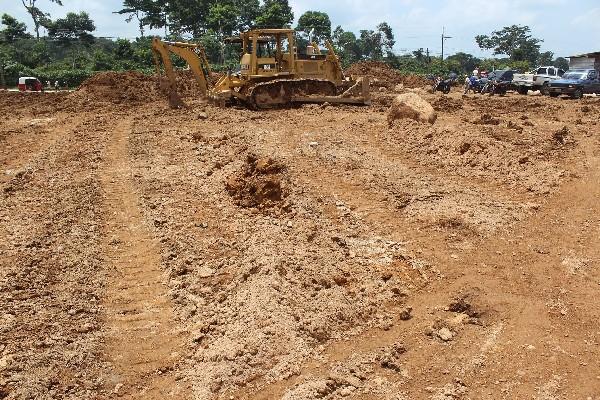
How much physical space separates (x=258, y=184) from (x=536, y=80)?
22942 mm

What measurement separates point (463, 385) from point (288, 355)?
1366mm

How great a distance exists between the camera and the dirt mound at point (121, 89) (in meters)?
22.5

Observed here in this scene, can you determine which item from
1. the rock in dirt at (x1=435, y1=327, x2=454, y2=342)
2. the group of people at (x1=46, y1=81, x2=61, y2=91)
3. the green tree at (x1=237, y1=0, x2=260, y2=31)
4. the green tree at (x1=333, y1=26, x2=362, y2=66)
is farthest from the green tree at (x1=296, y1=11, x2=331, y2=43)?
the rock in dirt at (x1=435, y1=327, x2=454, y2=342)

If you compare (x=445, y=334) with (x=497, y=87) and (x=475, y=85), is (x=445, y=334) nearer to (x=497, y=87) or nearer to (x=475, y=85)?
(x=497, y=87)

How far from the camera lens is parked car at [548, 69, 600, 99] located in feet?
79.6

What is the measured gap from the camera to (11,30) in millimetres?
50625

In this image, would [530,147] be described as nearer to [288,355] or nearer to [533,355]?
[533,355]

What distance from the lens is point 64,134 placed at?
14.8 meters

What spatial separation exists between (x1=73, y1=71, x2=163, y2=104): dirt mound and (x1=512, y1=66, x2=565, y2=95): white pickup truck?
17809mm

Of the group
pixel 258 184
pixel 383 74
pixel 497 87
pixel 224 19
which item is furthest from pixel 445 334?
pixel 224 19

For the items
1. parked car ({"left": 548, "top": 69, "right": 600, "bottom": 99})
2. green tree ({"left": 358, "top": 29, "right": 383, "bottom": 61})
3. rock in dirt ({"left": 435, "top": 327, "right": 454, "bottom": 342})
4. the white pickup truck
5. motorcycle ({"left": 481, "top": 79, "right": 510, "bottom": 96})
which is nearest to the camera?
rock in dirt ({"left": 435, "top": 327, "right": 454, "bottom": 342})

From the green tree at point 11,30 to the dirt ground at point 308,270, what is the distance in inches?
1748

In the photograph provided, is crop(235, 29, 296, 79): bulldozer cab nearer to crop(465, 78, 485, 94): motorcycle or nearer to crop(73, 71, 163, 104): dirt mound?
crop(73, 71, 163, 104): dirt mound

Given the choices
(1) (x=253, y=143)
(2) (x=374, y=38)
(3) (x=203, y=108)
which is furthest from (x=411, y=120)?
(2) (x=374, y=38)
